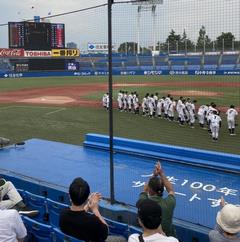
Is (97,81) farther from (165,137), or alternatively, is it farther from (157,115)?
(165,137)

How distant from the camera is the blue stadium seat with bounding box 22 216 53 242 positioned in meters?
5.09

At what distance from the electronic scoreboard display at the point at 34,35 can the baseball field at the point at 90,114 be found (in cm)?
424

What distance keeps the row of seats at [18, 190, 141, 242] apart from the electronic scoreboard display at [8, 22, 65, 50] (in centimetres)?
3415

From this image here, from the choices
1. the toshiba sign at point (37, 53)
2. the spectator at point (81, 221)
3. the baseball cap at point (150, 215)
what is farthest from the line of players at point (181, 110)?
the toshiba sign at point (37, 53)

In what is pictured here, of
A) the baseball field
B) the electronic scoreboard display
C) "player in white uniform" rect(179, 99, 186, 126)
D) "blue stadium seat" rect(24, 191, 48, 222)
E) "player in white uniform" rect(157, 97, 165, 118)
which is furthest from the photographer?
the electronic scoreboard display

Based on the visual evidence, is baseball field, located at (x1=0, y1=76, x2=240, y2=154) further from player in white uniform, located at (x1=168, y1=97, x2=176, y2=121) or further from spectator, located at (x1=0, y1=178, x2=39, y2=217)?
spectator, located at (x1=0, y1=178, x2=39, y2=217)

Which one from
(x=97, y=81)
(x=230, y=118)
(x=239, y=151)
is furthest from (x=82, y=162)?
(x=97, y=81)

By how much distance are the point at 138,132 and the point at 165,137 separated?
1.44m

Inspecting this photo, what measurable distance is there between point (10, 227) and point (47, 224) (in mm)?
1784

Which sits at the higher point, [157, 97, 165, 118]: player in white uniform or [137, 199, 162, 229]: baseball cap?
[137, 199, 162, 229]: baseball cap

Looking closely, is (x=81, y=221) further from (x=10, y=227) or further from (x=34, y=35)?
(x=34, y=35)

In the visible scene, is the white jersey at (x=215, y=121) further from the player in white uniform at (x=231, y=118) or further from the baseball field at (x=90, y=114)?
the player in white uniform at (x=231, y=118)

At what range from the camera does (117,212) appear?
7.30 meters

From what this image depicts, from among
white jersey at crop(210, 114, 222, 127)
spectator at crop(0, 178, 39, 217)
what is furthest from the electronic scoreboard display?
spectator at crop(0, 178, 39, 217)
